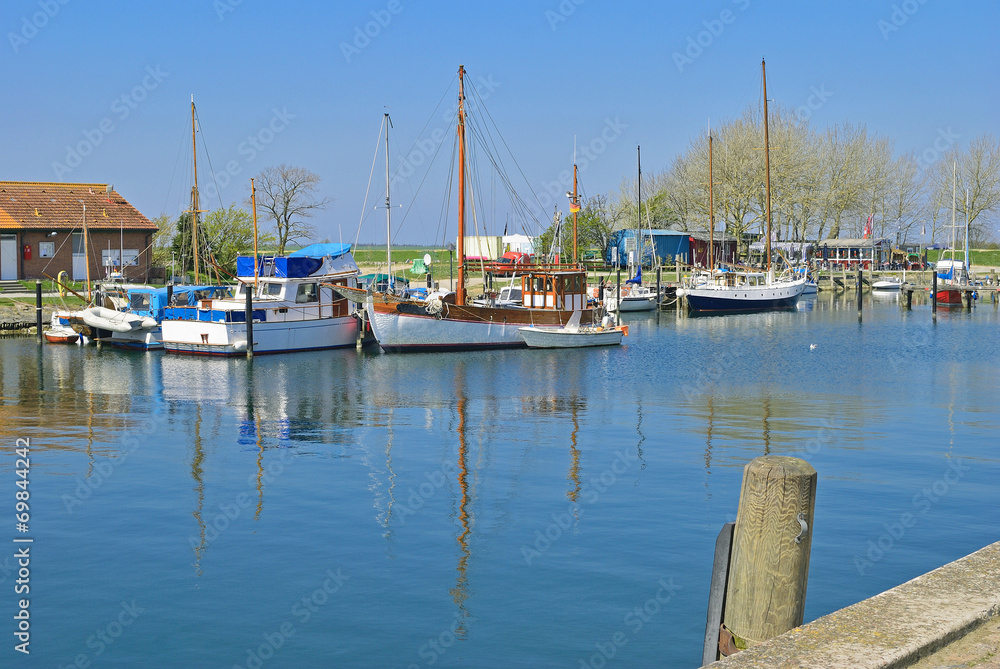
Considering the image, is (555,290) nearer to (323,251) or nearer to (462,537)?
(323,251)

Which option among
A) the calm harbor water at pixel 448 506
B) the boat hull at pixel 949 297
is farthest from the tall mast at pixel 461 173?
the boat hull at pixel 949 297

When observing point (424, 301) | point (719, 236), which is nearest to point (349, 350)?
point (424, 301)

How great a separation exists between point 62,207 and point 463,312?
32.5 meters

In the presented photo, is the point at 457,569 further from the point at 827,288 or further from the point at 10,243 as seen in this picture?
the point at 827,288

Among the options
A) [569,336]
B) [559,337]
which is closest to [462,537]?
[559,337]

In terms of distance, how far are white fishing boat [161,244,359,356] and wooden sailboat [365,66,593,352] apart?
2.44m

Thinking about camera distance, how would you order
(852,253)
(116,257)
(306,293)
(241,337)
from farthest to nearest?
(852,253), (116,257), (306,293), (241,337)

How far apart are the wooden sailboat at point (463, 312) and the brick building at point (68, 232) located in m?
25.3

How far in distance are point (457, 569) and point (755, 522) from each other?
628 cm

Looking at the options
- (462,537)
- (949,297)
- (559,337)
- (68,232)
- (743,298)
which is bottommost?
(462,537)

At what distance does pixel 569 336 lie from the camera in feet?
132

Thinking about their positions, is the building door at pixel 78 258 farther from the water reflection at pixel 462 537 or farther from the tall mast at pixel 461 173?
the water reflection at pixel 462 537

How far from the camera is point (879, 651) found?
5.41 m

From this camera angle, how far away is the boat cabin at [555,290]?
41656 mm
